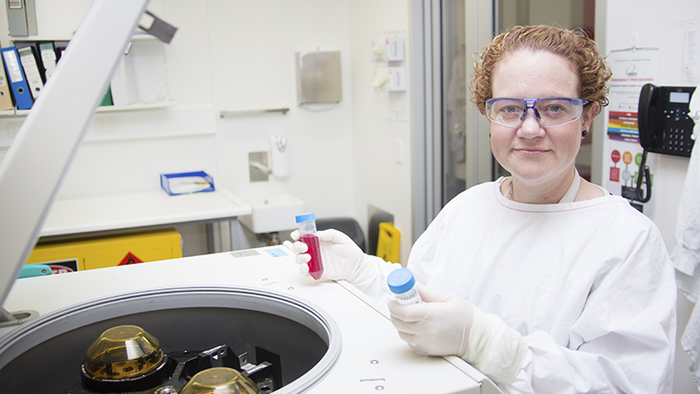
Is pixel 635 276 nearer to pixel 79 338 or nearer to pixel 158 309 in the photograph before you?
pixel 158 309

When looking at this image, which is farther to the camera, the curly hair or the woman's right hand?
the woman's right hand

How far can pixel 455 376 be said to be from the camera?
77 cm

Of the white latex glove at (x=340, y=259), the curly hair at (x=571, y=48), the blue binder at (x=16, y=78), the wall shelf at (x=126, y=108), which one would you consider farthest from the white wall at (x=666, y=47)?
the blue binder at (x=16, y=78)

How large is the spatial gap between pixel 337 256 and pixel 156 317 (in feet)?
1.37

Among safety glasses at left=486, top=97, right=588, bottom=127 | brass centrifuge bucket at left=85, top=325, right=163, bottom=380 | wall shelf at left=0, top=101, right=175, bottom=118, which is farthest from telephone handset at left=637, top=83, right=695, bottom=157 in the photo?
wall shelf at left=0, top=101, right=175, bottom=118

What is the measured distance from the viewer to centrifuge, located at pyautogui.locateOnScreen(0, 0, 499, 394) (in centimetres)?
52

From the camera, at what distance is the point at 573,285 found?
40.9 inches

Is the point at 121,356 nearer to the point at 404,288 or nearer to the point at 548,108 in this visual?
the point at 404,288

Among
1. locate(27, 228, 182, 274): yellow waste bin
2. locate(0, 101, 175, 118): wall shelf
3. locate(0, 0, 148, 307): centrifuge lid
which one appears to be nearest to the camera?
locate(0, 0, 148, 307): centrifuge lid

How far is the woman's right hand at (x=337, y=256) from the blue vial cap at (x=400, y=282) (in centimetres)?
32

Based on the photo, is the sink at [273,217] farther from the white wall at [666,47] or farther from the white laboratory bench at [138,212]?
the white wall at [666,47]

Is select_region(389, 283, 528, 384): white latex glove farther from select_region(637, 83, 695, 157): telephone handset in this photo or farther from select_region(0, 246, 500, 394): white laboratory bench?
select_region(637, 83, 695, 157): telephone handset

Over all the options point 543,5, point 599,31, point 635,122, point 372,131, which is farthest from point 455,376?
point 372,131

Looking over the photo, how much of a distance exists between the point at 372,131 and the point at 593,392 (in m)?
2.87
